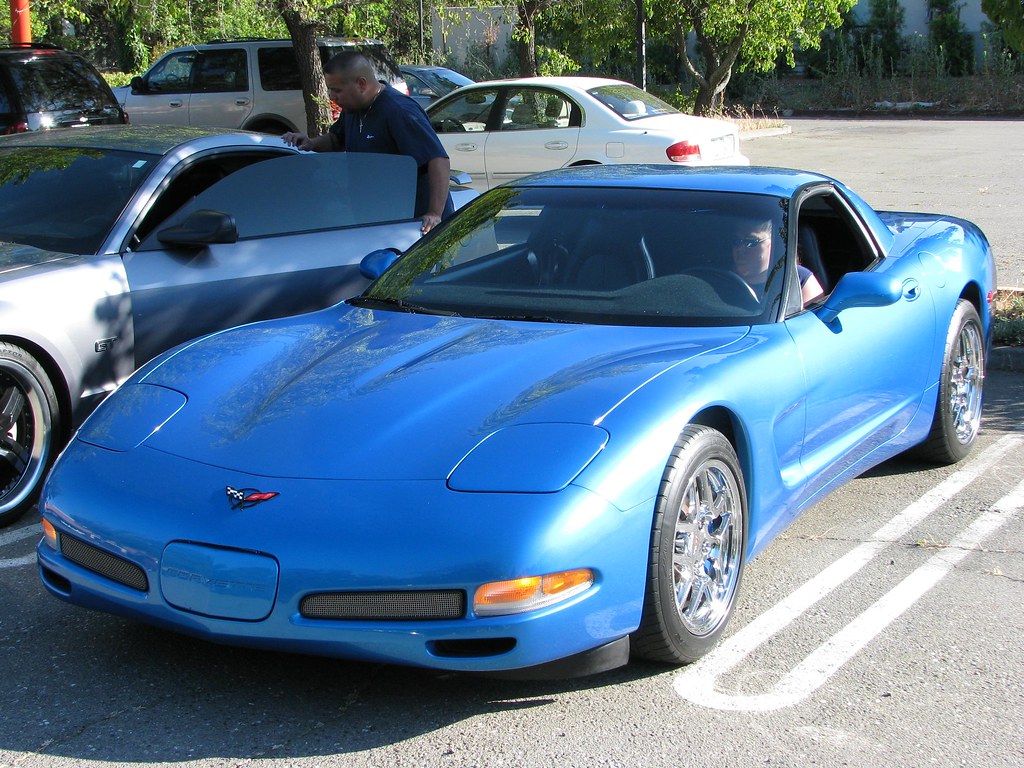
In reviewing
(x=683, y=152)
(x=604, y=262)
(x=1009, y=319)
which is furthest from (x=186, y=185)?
(x=683, y=152)

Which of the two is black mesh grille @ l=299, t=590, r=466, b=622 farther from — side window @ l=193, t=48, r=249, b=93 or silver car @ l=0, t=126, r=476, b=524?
side window @ l=193, t=48, r=249, b=93

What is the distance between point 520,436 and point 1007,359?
5.09m

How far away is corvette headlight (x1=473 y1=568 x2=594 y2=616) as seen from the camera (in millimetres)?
2994

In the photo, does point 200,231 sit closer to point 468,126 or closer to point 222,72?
point 468,126

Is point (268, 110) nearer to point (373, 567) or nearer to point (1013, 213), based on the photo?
point (1013, 213)

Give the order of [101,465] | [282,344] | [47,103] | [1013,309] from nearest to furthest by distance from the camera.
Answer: [101,465] < [282,344] < [1013,309] < [47,103]

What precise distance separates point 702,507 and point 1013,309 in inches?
214

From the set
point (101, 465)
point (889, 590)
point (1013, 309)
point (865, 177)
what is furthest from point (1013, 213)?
Answer: point (101, 465)

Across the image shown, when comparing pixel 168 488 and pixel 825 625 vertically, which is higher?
pixel 168 488

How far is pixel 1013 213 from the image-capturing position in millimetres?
13023

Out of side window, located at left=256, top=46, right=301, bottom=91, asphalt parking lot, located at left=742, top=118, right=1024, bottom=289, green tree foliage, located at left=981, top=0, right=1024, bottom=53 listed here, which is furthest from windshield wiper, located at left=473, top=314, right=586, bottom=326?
side window, located at left=256, top=46, right=301, bottom=91

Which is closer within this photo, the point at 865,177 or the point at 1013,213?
the point at 1013,213

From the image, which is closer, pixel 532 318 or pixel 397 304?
pixel 532 318

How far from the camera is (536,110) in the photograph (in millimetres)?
A: 13703
